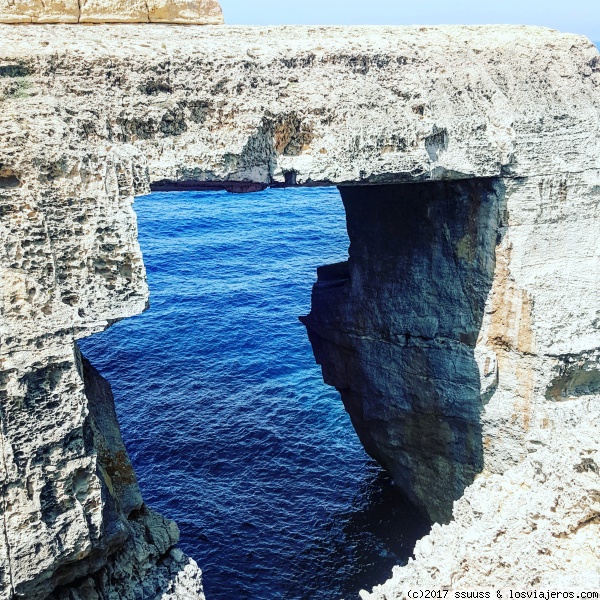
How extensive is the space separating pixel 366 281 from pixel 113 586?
6590 millimetres

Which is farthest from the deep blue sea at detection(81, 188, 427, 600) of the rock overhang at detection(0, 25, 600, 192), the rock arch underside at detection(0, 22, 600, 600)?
the rock overhang at detection(0, 25, 600, 192)

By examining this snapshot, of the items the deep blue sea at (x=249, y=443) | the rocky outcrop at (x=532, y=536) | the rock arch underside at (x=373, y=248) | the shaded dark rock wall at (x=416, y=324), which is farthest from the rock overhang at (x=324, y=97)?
the deep blue sea at (x=249, y=443)

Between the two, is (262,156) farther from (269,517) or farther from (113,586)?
(269,517)

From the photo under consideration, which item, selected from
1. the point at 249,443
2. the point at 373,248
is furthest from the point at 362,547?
the point at 373,248

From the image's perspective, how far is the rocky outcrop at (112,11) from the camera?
8.73m

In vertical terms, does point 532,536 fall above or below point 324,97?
below

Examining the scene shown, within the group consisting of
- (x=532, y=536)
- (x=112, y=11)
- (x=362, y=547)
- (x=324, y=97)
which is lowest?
(x=362, y=547)

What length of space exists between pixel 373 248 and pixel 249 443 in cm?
567

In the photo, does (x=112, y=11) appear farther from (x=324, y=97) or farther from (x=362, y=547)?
(x=362, y=547)

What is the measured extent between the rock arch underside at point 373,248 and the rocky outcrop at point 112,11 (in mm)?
207

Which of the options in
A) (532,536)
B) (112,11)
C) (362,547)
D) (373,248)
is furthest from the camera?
(362,547)

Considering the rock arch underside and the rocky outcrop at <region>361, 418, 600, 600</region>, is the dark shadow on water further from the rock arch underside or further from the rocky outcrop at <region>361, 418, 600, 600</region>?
the rocky outcrop at <region>361, 418, 600, 600</region>

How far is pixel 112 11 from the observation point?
361 inches

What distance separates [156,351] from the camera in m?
21.4
